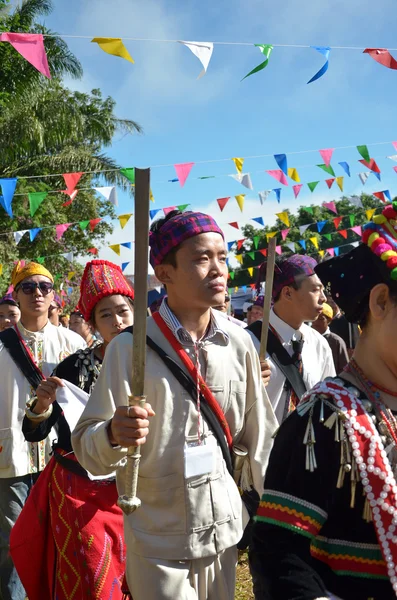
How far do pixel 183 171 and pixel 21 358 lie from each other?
4.89m

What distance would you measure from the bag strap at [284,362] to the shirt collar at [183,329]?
1.45 m

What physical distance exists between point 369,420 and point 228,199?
31.2 ft

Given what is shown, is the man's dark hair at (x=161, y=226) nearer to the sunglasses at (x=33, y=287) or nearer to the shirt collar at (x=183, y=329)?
the shirt collar at (x=183, y=329)

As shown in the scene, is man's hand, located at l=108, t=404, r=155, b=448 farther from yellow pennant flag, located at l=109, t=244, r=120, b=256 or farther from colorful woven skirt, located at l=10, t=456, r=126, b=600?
yellow pennant flag, located at l=109, t=244, r=120, b=256

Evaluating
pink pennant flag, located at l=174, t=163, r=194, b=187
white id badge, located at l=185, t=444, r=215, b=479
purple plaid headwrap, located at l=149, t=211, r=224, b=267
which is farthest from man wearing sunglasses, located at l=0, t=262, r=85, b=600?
pink pennant flag, located at l=174, t=163, r=194, b=187

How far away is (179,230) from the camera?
2.68 m

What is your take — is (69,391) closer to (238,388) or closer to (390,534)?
(238,388)

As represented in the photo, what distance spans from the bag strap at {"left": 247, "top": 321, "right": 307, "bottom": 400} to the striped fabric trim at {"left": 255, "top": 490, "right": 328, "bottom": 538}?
2490mm

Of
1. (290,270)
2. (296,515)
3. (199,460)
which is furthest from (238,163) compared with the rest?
(296,515)

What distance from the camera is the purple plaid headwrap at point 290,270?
449cm

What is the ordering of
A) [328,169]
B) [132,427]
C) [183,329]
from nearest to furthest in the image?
[132,427], [183,329], [328,169]

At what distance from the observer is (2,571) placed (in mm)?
4160

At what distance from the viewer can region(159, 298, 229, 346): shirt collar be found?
103 inches

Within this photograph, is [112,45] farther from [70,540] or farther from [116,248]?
[116,248]
